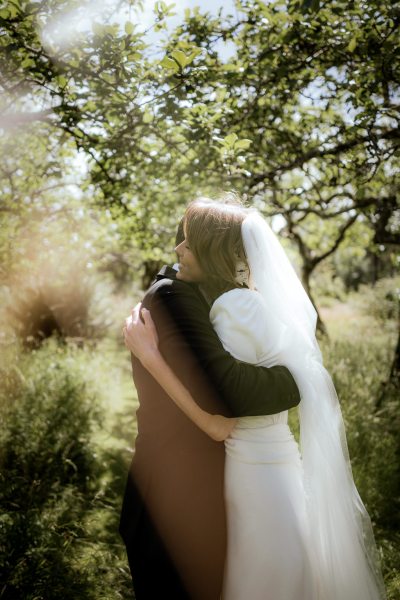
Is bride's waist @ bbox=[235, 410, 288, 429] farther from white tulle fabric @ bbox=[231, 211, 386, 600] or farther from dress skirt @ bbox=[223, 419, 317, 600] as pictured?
white tulle fabric @ bbox=[231, 211, 386, 600]

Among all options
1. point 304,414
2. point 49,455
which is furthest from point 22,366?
point 304,414

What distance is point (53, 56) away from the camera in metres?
2.87

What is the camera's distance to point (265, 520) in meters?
1.66

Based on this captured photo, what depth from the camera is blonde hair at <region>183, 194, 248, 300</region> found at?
1.69 meters

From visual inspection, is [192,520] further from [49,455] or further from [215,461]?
[49,455]

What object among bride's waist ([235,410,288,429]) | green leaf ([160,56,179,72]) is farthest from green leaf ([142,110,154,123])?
bride's waist ([235,410,288,429])

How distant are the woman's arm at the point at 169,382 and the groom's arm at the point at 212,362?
50 mm

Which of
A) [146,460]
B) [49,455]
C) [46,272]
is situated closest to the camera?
[146,460]

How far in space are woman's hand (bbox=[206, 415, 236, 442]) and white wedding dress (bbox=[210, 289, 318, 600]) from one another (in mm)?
73

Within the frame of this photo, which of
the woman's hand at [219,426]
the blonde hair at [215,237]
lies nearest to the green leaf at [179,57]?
the blonde hair at [215,237]

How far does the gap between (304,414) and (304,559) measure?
1.89ft

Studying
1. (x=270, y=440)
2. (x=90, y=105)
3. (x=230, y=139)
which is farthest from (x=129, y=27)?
(x=270, y=440)

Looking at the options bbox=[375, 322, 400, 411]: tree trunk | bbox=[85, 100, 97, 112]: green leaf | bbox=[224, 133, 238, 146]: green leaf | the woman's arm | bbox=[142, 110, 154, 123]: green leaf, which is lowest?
bbox=[375, 322, 400, 411]: tree trunk

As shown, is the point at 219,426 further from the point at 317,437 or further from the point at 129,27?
the point at 129,27
